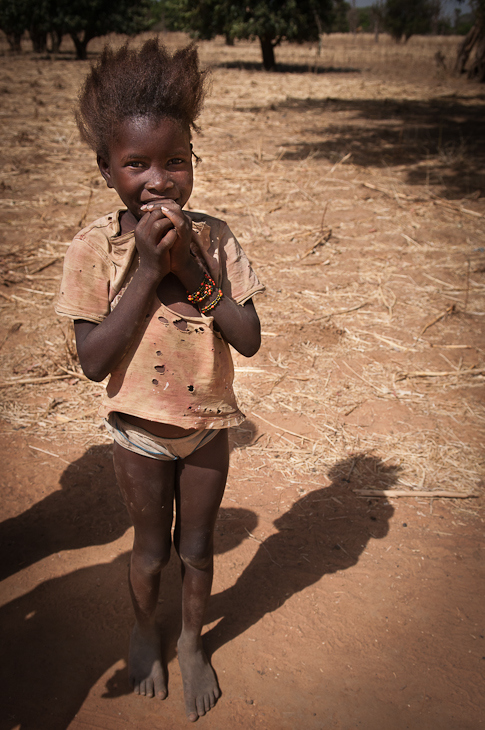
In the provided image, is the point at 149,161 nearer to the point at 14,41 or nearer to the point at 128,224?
the point at 128,224

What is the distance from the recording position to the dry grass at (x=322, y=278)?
135 inches

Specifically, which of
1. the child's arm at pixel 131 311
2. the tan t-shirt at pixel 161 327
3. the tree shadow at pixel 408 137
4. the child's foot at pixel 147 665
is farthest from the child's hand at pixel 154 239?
the tree shadow at pixel 408 137

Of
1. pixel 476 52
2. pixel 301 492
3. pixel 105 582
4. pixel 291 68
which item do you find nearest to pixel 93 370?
pixel 105 582

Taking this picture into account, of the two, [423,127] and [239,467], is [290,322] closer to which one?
[239,467]

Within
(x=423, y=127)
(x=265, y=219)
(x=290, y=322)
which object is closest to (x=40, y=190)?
(x=265, y=219)

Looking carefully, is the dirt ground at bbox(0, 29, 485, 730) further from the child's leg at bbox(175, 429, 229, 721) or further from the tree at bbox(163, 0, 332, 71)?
the tree at bbox(163, 0, 332, 71)

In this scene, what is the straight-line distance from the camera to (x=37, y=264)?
5.54 m

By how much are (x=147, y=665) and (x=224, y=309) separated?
4.77 ft

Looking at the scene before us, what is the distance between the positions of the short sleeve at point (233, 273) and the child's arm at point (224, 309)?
35 millimetres

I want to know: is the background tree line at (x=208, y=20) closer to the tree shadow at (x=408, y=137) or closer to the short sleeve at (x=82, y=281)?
the tree shadow at (x=408, y=137)

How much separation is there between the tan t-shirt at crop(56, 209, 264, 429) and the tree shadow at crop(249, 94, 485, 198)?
7002 mm

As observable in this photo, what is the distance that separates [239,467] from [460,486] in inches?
51.5

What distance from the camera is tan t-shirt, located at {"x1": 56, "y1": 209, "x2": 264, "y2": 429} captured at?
146 centimetres

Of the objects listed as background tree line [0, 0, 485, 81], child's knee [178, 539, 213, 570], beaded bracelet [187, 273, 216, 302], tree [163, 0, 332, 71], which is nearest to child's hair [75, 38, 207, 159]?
beaded bracelet [187, 273, 216, 302]
